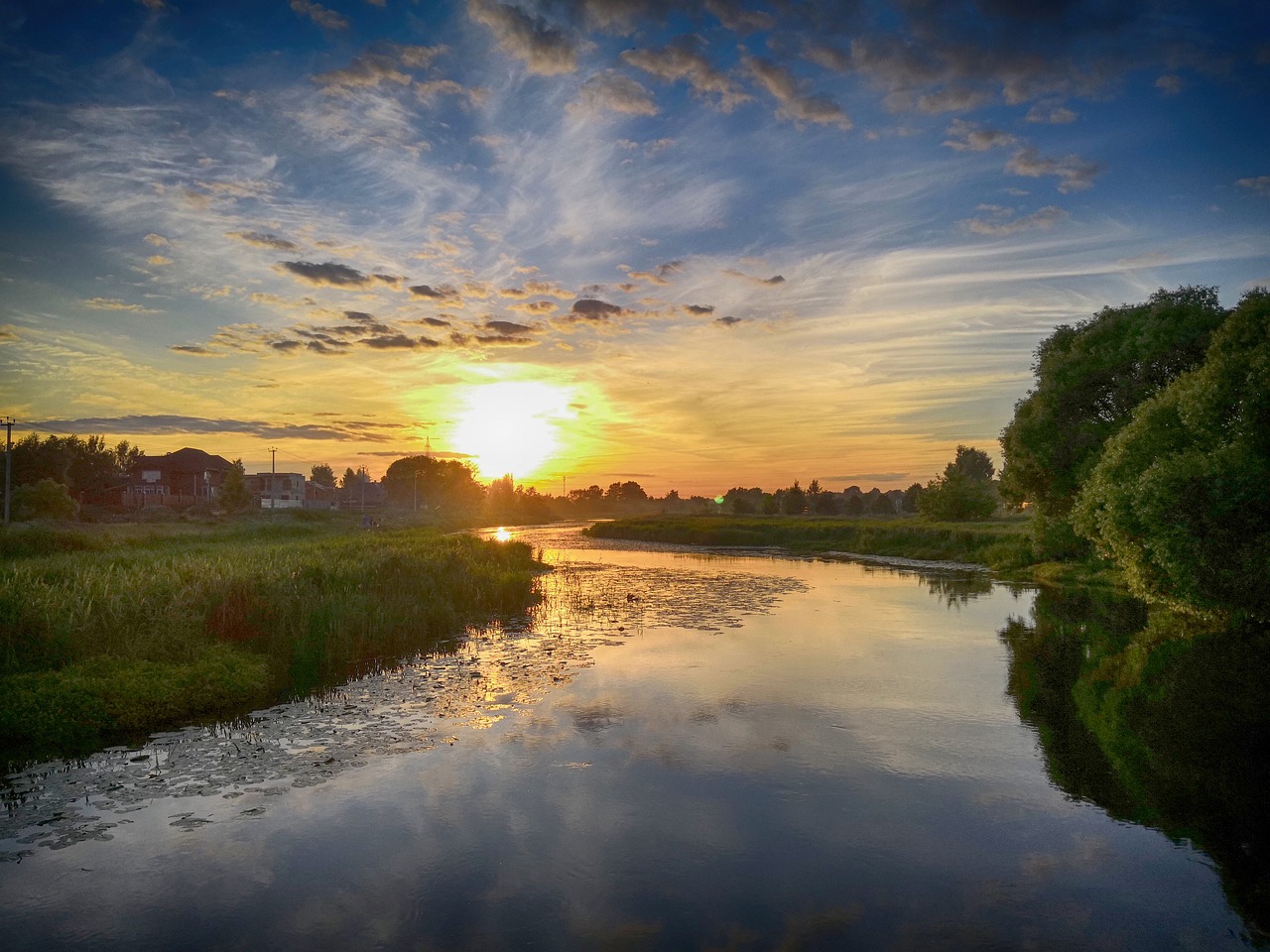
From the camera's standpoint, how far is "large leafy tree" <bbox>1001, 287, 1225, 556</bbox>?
3156 cm

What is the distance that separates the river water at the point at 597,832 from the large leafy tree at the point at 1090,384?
20.9 m

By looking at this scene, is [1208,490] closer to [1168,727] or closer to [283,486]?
[1168,727]

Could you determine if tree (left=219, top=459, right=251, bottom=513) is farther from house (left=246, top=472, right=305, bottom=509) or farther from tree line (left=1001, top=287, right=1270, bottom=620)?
tree line (left=1001, top=287, right=1270, bottom=620)

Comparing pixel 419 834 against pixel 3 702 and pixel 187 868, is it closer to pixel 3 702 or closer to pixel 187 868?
pixel 187 868

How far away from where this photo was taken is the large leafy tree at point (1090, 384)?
31562 mm

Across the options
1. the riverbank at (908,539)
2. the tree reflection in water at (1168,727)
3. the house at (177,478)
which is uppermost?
the house at (177,478)

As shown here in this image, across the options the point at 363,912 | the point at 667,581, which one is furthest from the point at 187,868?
the point at 667,581

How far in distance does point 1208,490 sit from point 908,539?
43.9m

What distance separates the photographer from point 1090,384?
1387 inches

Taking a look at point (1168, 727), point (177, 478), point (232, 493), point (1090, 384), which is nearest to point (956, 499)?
point (1090, 384)

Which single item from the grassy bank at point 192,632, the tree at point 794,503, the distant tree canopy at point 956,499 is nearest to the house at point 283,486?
the tree at point 794,503

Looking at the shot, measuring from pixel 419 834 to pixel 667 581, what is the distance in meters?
33.2

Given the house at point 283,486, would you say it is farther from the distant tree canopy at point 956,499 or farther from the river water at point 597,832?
the river water at point 597,832

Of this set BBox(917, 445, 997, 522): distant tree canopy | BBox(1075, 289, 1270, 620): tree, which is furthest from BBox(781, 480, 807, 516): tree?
BBox(1075, 289, 1270, 620): tree
